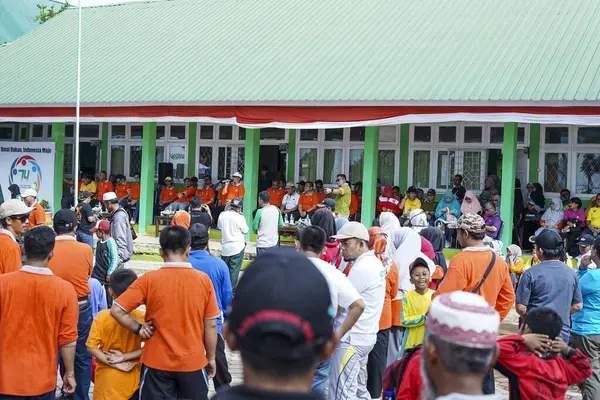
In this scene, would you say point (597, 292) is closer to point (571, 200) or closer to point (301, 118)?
point (571, 200)

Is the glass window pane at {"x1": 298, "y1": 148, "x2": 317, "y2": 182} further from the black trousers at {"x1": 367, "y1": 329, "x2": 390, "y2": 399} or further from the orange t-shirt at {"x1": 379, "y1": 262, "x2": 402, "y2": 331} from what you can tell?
the black trousers at {"x1": 367, "y1": 329, "x2": 390, "y2": 399}

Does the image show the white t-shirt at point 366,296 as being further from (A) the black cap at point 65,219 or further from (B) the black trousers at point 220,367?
(A) the black cap at point 65,219

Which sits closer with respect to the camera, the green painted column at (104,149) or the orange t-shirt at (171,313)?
the orange t-shirt at (171,313)

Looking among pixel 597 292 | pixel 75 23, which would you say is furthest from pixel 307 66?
pixel 597 292

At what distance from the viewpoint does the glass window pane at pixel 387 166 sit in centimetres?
1941

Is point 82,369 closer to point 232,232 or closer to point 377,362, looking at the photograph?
point 377,362

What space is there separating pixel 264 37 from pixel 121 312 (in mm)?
15281

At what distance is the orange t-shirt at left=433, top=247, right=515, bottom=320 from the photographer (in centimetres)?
625

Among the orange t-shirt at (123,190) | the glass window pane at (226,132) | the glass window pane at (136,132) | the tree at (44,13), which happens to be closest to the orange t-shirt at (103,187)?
the orange t-shirt at (123,190)

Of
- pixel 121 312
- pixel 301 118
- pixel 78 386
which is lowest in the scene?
pixel 78 386

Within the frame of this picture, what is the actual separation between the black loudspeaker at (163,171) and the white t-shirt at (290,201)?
426 cm

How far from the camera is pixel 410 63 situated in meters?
16.9

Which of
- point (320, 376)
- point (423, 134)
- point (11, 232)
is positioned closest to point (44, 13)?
point (423, 134)

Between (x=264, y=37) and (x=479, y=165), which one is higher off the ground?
(x=264, y=37)
